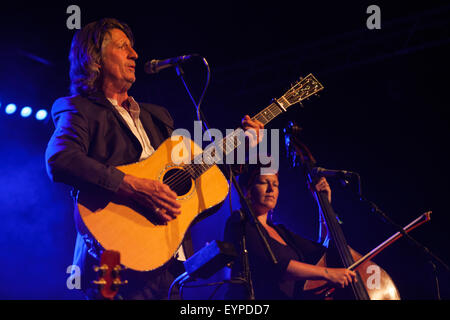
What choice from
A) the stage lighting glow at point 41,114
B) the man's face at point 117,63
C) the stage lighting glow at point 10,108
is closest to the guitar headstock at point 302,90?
the man's face at point 117,63

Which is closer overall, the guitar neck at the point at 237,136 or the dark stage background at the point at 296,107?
the guitar neck at the point at 237,136

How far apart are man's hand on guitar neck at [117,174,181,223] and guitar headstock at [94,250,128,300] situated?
0.46 meters

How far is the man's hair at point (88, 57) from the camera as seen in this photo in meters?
2.78

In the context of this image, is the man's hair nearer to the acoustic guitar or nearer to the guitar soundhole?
the acoustic guitar

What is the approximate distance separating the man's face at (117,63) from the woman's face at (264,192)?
172cm

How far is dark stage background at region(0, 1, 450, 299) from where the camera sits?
494 centimetres

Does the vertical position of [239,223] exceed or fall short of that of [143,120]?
it falls short

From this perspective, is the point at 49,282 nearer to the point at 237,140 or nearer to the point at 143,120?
the point at 143,120

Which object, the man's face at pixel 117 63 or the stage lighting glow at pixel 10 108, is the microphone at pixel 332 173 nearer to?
the man's face at pixel 117 63

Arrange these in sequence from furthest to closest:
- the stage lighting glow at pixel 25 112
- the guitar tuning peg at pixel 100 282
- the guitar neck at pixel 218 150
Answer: the stage lighting glow at pixel 25 112 → the guitar neck at pixel 218 150 → the guitar tuning peg at pixel 100 282

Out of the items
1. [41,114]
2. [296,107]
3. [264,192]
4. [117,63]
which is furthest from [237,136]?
[41,114]

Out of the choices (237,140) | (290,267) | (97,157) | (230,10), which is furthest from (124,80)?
(230,10)

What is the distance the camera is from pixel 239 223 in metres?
2.26

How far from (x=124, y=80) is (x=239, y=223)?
1423 millimetres
